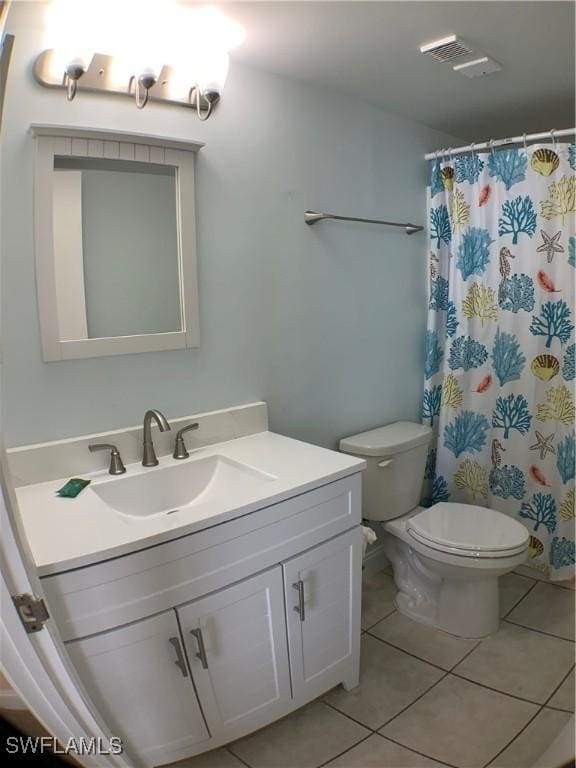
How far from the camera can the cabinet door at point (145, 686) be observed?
117 centimetres

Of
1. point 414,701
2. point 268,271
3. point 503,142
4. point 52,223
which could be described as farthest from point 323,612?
point 503,142

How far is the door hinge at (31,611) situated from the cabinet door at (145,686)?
40cm

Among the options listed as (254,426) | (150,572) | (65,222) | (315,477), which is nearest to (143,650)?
Result: (150,572)

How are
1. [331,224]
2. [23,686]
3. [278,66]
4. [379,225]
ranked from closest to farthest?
1. [23,686]
2. [278,66]
3. [331,224]
4. [379,225]

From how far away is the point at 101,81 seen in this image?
142cm

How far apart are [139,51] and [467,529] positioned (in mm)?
2069

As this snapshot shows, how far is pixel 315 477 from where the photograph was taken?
1479mm

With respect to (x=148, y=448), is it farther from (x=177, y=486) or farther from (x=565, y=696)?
(x=565, y=696)

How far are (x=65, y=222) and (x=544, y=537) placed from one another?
2.43 meters

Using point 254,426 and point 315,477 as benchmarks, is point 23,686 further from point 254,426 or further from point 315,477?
point 254,426

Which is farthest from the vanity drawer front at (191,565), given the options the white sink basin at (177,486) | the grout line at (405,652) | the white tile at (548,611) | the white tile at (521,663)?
the white tile at (548,611)

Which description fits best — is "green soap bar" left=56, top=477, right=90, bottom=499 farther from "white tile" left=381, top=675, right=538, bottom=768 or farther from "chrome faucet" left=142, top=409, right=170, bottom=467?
"white tile" left=381, top=675, right=538, bottom=768

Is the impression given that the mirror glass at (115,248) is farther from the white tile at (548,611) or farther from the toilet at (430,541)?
the white tile at (548,611)

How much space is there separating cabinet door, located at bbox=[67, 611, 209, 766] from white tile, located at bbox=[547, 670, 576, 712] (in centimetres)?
119
